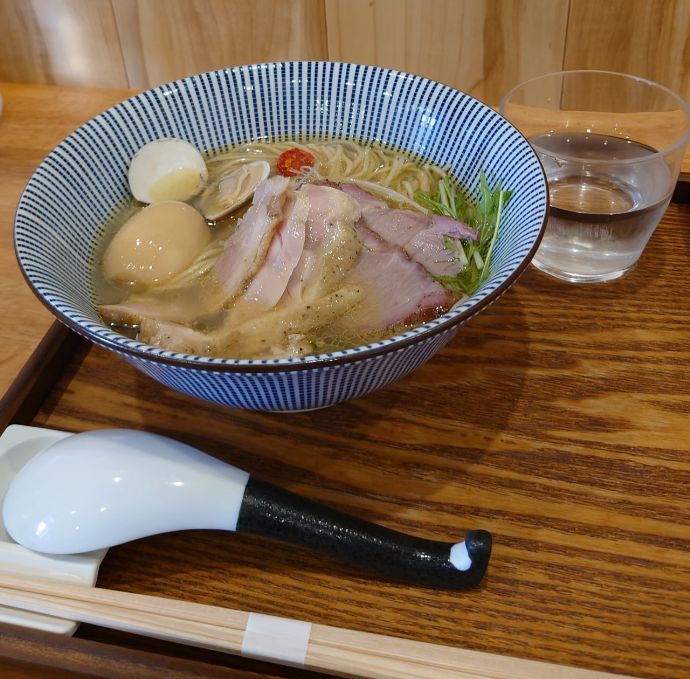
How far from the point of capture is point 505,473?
3.47ft

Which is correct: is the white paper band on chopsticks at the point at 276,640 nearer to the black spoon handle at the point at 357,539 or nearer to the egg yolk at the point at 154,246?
the black spoon handle at the point at 357,539

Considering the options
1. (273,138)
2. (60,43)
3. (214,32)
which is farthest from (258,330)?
(60,43)

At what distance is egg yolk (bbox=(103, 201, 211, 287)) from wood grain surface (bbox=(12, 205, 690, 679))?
0.15 meters

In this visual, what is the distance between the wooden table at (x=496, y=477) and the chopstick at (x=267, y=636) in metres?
0.03

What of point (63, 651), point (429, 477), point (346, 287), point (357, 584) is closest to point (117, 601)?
point (63, 651)

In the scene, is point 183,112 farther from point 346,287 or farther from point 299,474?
point 299,474

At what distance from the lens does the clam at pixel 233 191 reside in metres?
1.40

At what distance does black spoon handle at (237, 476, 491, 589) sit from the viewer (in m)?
0.92

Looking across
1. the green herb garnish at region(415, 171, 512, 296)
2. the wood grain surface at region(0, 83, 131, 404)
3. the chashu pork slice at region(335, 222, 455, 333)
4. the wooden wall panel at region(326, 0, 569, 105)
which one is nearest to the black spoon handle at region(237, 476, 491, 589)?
the chashu pork slice at region(335, 222, 455, 333)

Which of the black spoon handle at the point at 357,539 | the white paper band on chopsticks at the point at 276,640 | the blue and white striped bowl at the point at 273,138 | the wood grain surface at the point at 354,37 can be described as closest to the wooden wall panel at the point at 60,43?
the wood grain surface at the point at 354,37

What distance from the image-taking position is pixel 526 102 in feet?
4.81

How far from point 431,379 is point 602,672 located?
19.6 inches

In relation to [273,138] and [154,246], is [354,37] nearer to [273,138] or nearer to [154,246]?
[273,138]

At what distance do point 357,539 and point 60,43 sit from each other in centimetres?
178
